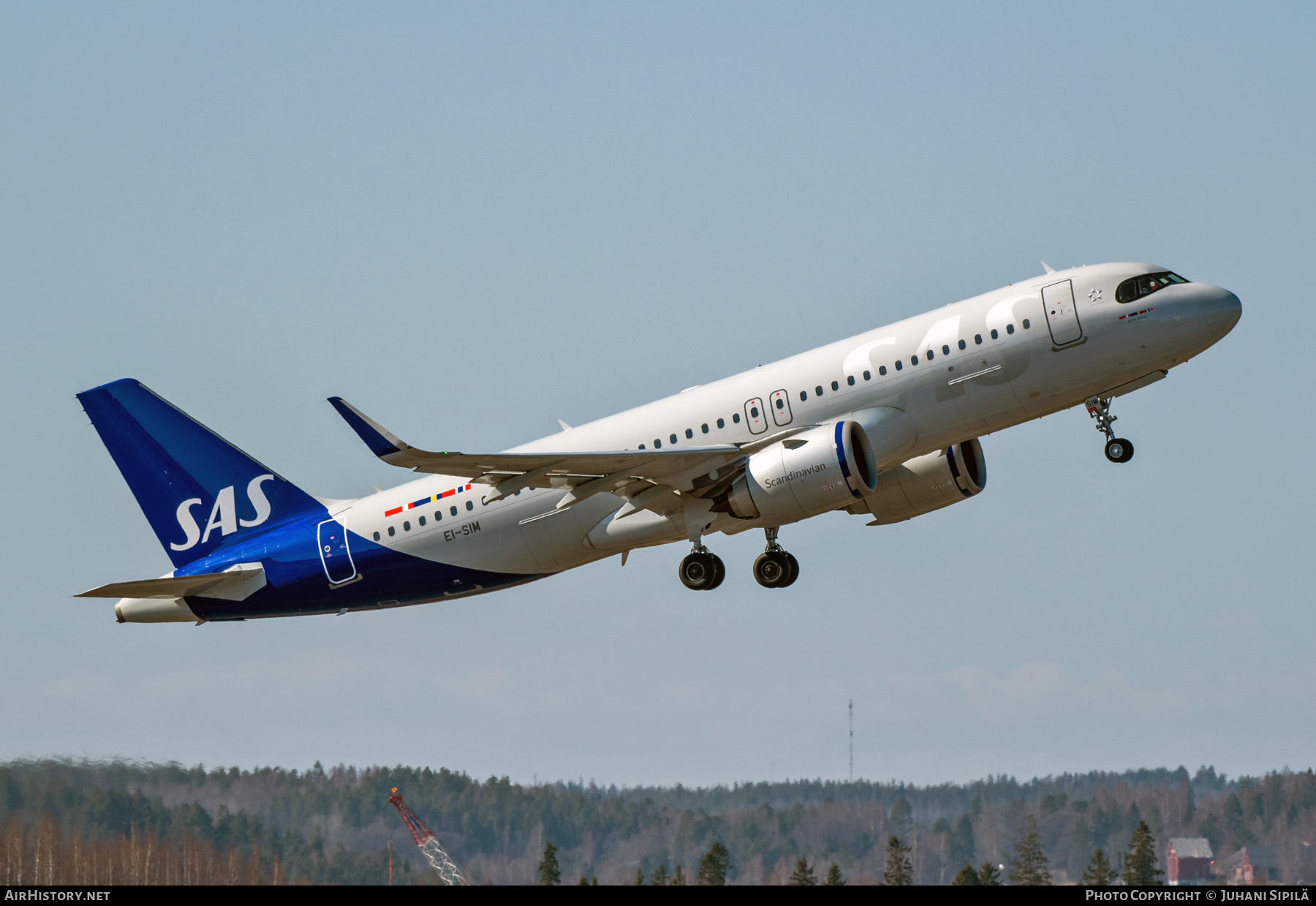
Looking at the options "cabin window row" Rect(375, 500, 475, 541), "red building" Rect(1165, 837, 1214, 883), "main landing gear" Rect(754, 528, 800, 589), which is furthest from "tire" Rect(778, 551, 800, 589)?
"red building" Rect(1165, 837, 1214, 883)

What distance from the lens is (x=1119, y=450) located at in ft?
125

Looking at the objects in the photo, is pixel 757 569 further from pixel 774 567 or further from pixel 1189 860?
pixel 1189 860

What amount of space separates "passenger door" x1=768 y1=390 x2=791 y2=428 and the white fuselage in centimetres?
2

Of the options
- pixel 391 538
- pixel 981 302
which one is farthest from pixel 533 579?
pixel 981 302

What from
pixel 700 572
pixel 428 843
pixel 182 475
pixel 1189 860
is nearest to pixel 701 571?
pixel 700 572

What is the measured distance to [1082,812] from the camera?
2023 inches

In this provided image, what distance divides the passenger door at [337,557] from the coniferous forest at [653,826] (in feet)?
21.0

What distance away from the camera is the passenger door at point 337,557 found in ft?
134

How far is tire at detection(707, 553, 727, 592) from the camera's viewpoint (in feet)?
128

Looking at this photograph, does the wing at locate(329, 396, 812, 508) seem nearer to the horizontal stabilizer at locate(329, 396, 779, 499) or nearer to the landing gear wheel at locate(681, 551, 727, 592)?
the horizontal stabilizer at locate(329, 396, 779, 499)

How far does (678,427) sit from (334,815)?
1631cm
